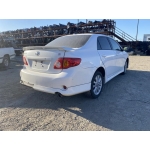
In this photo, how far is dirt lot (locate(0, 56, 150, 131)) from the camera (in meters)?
2.46

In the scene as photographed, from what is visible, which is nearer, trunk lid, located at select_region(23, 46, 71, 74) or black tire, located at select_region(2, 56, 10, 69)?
trunk lid, located at select_region(23, 46, 71, 74)

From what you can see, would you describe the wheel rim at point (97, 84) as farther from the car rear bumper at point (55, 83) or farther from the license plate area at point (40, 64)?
the license plate area at point (40, 64)

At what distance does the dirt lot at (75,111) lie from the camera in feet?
8.05

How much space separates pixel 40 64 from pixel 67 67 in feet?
2.20

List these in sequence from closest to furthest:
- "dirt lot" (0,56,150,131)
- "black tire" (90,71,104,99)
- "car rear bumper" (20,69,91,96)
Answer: "dirt lot" (0,56,150,131) < "car rear bumper" (20,69,91,96) < "black tire" (90,71,104,99)

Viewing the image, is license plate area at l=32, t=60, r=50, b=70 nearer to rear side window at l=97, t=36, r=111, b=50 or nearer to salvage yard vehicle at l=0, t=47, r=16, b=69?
rear side window at l=97, t=36, r=111, b=50

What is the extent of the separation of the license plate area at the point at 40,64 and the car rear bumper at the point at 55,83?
6.4 inches

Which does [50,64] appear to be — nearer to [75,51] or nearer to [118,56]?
[75,51]

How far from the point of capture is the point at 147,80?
200 inches

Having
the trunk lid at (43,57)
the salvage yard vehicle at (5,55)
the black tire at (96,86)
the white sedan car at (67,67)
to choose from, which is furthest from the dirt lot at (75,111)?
the salvage yard vehicle at (5,55)

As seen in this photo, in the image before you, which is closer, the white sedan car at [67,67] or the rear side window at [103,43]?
the white sedan car at [67,67]

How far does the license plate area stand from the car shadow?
0.88m

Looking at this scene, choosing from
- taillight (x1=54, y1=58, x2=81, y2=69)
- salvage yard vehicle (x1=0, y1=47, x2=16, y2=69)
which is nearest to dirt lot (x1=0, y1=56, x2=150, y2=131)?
taillight (x1=54, y1=58, x2=81, y2=69)
